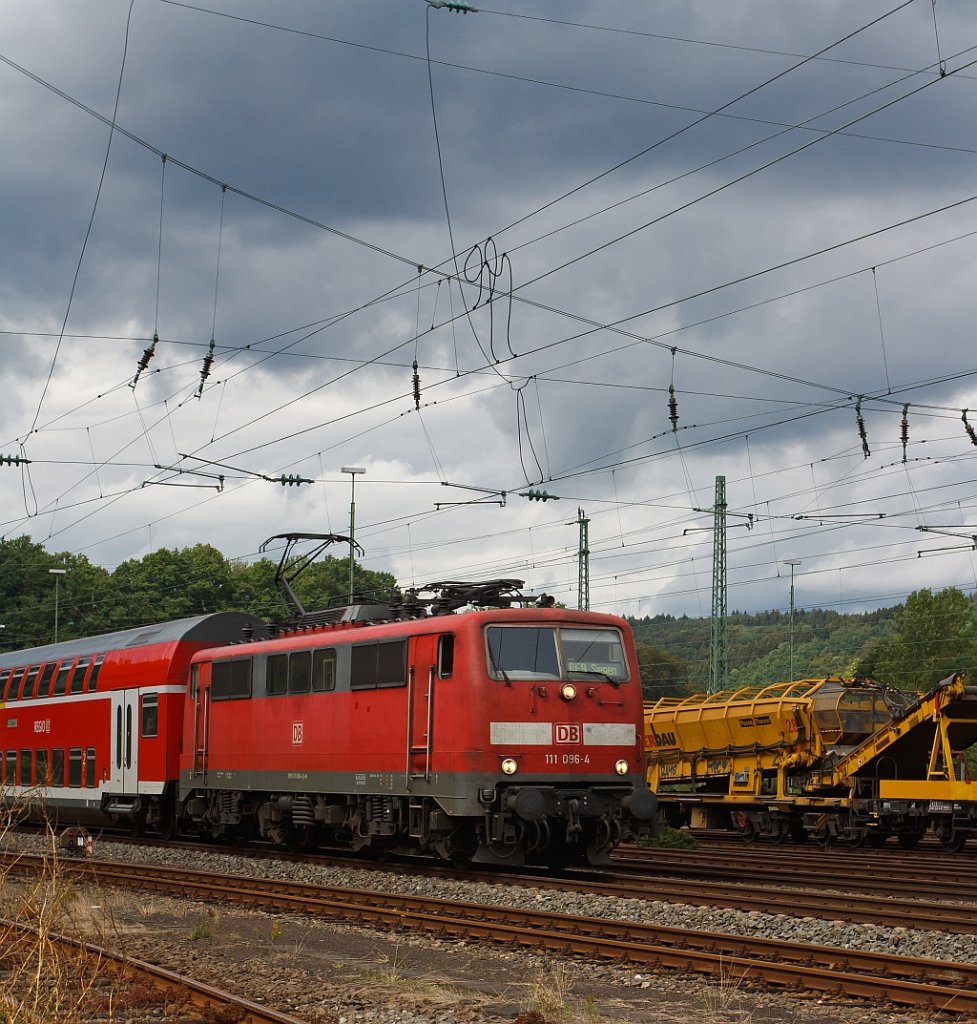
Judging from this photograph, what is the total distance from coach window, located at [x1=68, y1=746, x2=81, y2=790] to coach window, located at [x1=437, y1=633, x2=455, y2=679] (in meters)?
14.1

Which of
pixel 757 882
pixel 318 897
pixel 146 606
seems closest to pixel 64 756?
pixel 318 897

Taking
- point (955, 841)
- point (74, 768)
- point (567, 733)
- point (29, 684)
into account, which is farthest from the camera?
point (29, 684)

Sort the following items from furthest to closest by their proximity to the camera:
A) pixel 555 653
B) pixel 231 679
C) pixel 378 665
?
pixel 231 679
pixel 378 665
pixel 555 653

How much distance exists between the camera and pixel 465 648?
62.7 feet

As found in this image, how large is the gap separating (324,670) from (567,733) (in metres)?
4.89

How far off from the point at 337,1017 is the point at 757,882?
995 centimetres

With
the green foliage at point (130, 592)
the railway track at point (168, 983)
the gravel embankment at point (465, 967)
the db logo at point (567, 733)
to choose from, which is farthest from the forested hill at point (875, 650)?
the railway track at point (168, 983)

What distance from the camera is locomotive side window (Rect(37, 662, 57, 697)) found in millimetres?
32312

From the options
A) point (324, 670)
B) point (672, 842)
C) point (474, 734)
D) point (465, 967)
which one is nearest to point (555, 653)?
point (474, 734)

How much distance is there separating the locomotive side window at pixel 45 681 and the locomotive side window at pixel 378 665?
43.5 ft

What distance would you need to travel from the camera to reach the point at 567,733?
19.2 metres

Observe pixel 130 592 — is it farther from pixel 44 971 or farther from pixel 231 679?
pixel 44 971

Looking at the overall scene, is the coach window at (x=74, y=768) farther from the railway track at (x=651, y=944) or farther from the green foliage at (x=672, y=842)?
the green foliage at (x=672, y=842)

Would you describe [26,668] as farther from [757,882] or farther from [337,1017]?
[337,1017]
